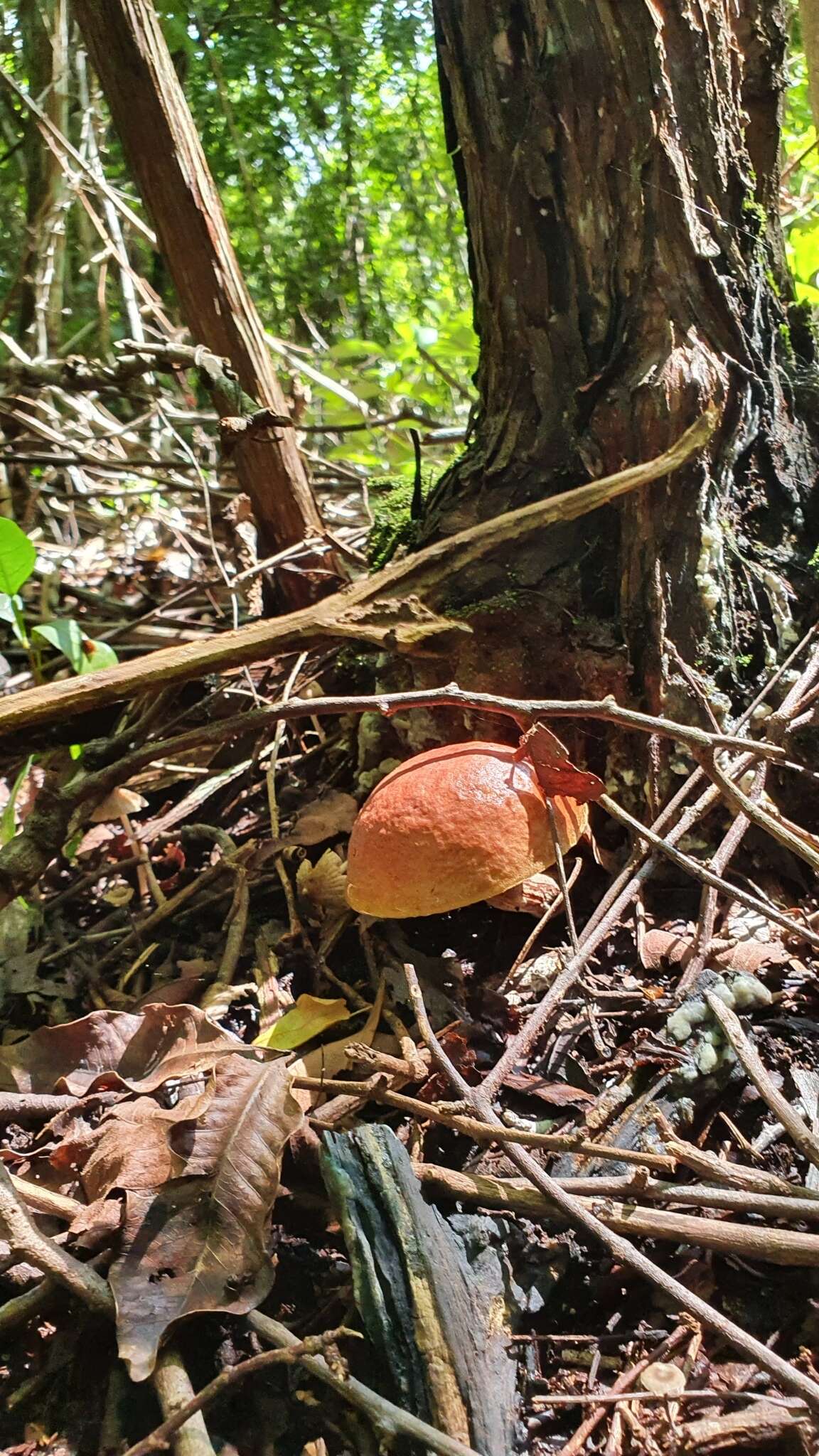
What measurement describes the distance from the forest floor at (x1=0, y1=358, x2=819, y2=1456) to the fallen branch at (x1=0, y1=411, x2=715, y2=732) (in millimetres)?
138

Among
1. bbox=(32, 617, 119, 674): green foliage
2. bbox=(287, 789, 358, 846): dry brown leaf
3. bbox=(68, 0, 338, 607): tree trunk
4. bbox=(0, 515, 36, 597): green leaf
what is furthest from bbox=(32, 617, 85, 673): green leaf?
bbox=(287, 789, 358, 846): dry brown leaf

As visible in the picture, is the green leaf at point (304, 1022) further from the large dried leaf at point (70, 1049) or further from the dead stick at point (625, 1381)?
the dead stick at point (625, 1381)

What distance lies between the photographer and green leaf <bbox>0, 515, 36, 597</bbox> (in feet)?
7.96

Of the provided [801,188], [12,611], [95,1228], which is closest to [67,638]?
[12,611]

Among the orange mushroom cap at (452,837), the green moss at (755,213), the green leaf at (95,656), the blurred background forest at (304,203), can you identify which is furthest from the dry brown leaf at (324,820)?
the green moss at (755,213)

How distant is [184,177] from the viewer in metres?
2.46

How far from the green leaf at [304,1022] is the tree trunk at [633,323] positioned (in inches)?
34.4

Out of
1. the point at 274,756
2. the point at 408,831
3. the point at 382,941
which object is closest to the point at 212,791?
the point at 274,756

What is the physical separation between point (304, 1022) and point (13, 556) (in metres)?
1.62

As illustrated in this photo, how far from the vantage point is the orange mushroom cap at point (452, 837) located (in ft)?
5.44

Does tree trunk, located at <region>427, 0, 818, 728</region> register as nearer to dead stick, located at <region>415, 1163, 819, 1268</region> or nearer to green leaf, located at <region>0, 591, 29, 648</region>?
dead stick, located at <region>415, 1163, 819, 1268</region>

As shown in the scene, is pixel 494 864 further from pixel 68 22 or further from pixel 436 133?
pixel 436 133

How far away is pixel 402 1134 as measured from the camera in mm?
1453

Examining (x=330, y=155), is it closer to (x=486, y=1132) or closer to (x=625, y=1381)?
(x=486, y=1132)
